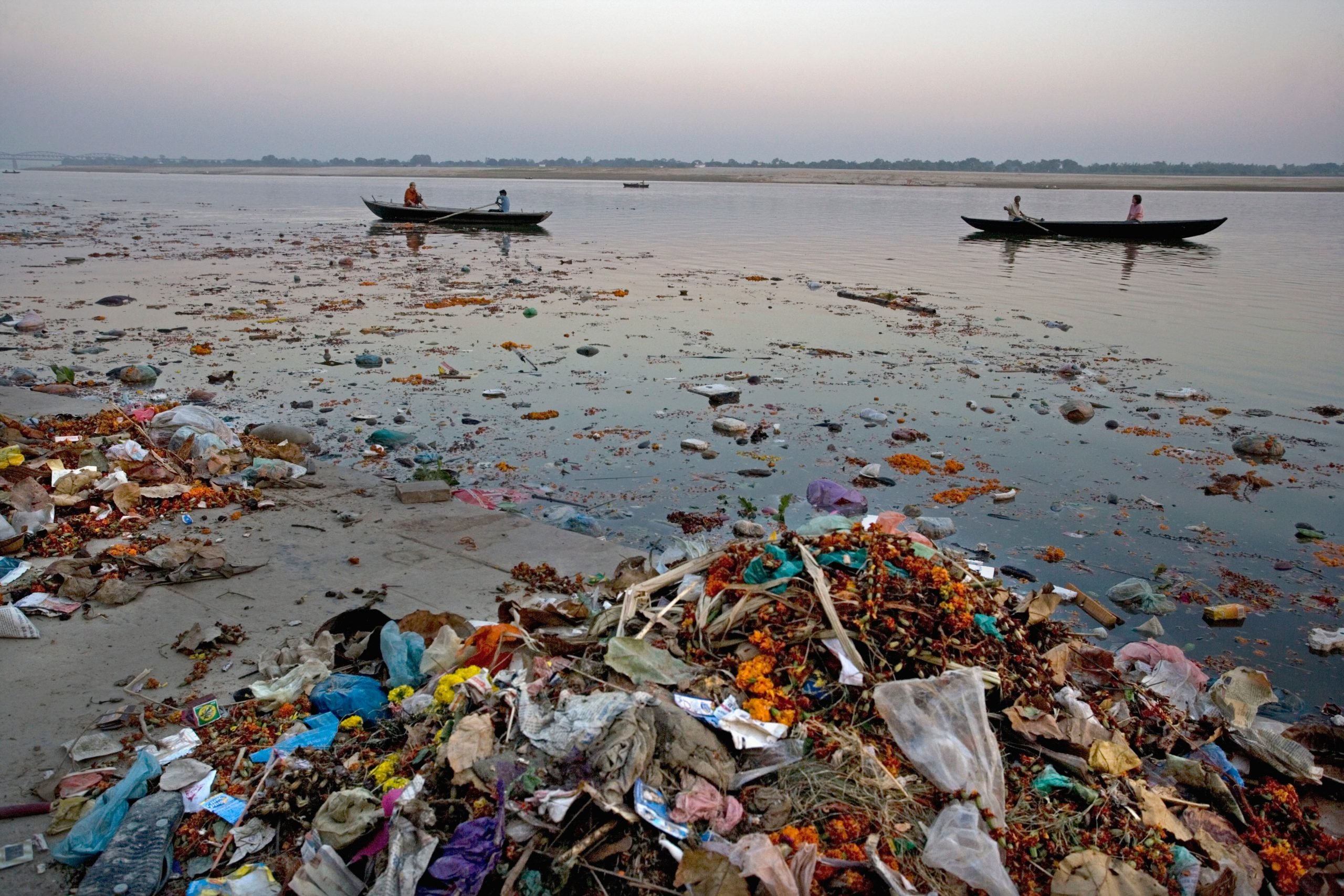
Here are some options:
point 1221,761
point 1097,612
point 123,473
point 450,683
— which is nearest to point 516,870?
point 450,683

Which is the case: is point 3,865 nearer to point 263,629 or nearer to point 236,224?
point 263,629

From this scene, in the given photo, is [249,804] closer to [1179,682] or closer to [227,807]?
[227,807]

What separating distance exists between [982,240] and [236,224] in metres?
23.6

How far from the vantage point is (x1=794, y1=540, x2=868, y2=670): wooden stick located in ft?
9.09

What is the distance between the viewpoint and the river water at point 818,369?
5.35m

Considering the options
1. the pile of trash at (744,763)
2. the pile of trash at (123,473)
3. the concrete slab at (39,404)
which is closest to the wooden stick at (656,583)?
the pile of trash at (744,763)

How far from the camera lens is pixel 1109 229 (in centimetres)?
2358

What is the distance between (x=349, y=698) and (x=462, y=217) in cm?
2593

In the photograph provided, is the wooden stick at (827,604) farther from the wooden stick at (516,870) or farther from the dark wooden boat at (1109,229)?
the dark wooden boat at (1109,229)

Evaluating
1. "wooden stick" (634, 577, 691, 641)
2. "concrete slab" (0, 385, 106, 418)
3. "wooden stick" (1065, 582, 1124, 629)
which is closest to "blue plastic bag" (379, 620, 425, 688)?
"wooden stick" (634, 577, 691, 641)

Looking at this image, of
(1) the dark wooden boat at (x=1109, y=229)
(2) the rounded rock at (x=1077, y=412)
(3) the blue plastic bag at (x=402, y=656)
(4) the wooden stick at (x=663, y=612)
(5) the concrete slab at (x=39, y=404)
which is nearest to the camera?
(4) the wooden stick at (x=663, y=612)

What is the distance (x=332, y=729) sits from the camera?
2.96 metres

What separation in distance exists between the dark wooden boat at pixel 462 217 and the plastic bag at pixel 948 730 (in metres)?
24.1

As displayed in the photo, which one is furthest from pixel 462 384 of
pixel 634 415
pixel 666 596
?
pixel 666 596
